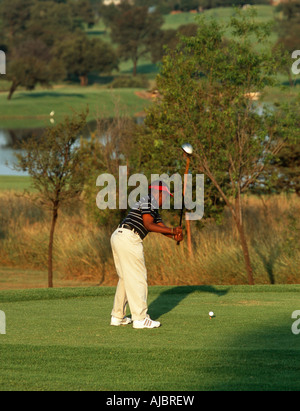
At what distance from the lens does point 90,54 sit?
113188mm

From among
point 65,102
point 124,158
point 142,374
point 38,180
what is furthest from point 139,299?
point 65,102

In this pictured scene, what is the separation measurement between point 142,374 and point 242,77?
35.5 feet

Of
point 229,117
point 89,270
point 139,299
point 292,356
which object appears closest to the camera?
point 292,356

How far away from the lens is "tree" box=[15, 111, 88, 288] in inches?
723

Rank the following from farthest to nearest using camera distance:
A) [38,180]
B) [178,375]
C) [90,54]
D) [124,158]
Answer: [90,54]
[124,158]
[38,180]
[178,375]

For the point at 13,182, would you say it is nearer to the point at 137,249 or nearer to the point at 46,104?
the point at 137,249

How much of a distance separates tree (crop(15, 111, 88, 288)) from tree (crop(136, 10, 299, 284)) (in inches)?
76.6

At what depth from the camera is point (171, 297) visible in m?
13.1

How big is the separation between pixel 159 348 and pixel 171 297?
14.6ft

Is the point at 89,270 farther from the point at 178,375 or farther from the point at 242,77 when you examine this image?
the point at 178,375

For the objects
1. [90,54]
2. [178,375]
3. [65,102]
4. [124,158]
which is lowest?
[178,375]

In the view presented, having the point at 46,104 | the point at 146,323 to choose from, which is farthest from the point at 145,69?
the point at 146,323

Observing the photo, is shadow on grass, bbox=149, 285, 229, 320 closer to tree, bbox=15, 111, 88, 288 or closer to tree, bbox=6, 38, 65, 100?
tree, bbox=15, 111, 88, 288

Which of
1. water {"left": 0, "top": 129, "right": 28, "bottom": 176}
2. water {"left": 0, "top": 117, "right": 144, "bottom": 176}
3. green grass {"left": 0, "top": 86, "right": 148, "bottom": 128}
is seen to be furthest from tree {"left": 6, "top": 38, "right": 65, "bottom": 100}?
water {"left": 0, "top": 129, "right": 28, "bottom": 176}
